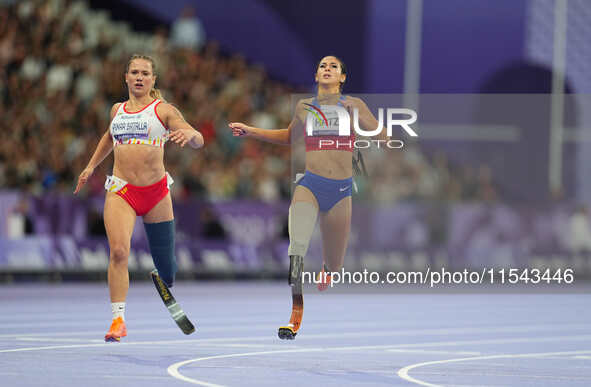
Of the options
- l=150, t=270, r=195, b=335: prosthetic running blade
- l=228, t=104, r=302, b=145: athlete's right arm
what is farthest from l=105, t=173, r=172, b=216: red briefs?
l=228, t=104, r=302, b=145: athlete's right arm

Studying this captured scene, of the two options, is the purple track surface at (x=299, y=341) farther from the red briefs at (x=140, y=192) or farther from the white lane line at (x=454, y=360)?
the red briefs at (x=140, y=192)

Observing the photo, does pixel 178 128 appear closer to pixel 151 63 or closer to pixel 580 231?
pixel 151 63

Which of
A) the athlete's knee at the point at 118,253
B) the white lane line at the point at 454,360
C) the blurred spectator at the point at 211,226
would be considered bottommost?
the white lane line at the point at 454,360

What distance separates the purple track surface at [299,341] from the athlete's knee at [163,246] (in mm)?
725

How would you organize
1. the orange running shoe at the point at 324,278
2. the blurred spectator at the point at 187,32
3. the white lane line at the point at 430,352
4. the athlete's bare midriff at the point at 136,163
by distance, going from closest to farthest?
the athlete's bare midriff at the point at 136,163
the white lane line at the point at 430,352
the orange running shoe at the point at 324,278
the blurred spectator at the point at 187,32

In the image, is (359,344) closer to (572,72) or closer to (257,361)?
(257,361)

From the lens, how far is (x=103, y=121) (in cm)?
2369

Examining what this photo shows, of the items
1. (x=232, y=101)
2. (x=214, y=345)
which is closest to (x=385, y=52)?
(x=232, y=101)

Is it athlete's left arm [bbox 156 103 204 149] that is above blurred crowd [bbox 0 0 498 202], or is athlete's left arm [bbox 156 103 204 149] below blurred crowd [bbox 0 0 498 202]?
Result: below

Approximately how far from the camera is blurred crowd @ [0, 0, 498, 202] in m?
22.7

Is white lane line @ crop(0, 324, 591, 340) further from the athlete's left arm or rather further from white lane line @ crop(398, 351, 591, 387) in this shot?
the athlete's left arm

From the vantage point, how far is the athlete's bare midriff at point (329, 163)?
1115 centimetres

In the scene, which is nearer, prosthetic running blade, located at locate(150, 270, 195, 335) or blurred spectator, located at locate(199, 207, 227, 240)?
prosthetic running blade, located at locate(150, 270, 195, 335)

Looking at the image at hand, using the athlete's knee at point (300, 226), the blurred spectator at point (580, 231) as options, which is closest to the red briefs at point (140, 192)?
the athlete's knee at point (300, 226)
